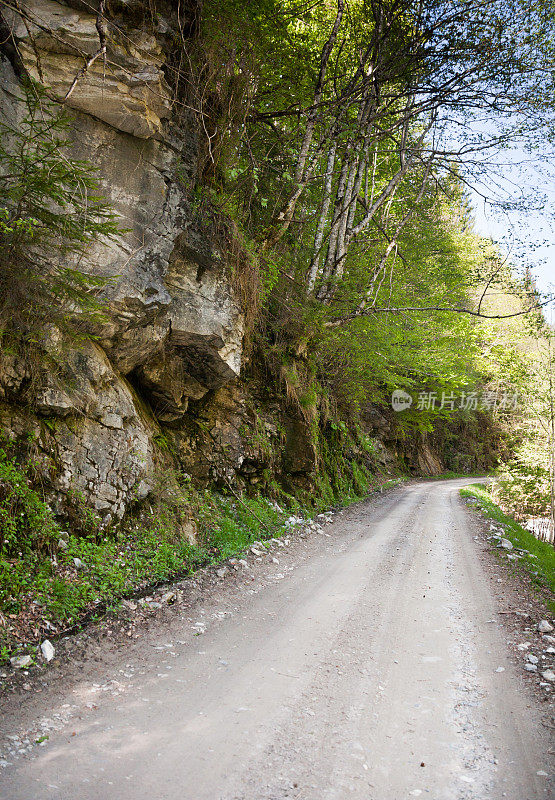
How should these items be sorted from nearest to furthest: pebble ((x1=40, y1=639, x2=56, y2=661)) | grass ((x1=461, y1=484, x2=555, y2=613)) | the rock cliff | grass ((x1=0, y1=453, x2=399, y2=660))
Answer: pebble ((x1=40, y1=639, x2=56, y2=661))
grass ((x1=0, y1=453, x2=399, y2=660))
the rock cliff
grass ((x1=461, y1=484, x2=555, y2=613))

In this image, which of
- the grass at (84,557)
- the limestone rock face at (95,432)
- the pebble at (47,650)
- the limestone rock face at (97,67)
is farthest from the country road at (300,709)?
the limestone rock face at (97,67)

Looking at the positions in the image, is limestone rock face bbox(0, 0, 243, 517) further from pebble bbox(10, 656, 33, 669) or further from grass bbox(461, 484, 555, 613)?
grass bbox(461, 484, 555, 613)

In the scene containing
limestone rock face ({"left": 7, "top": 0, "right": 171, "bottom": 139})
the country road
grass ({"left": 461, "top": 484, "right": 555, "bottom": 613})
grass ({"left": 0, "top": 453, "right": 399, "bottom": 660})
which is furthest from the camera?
grass ({"left": 461, "top": 484, "right": 555, "bottom": 613})

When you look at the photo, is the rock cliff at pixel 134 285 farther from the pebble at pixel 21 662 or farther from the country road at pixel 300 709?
the country road at pixel 300 709

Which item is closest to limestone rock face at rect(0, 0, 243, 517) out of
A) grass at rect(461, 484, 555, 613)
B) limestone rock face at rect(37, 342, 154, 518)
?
limestone rock face at rect(37, 342, 154, 518)

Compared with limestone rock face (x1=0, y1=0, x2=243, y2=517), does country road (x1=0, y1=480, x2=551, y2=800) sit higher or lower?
lower

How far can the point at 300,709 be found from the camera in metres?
3.62

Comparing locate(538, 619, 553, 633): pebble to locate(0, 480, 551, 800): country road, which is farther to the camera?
locate(538, 619, 553, 633): pebble

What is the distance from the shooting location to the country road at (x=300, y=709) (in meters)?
2.81

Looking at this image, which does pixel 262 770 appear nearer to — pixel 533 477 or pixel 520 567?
pixel 520 567

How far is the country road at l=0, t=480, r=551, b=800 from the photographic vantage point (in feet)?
9.21

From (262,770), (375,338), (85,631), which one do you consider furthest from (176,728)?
(375,338)

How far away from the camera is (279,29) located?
8844mm

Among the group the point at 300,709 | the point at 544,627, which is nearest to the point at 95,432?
the point at 300,709
